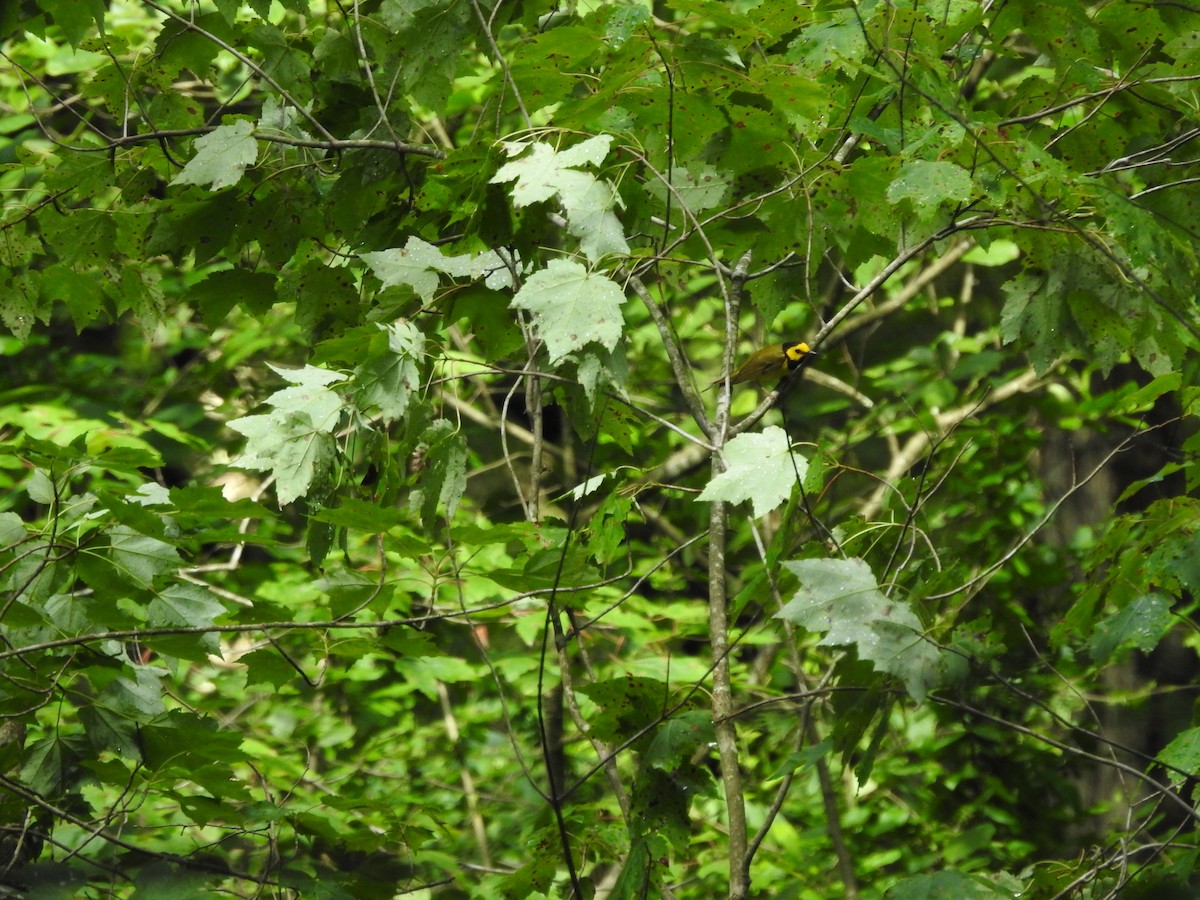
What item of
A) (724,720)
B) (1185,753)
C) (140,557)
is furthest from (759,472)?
(140,557)

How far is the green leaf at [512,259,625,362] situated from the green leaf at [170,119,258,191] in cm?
64

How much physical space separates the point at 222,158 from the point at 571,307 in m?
0.73

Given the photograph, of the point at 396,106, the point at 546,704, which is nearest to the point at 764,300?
the point at 396,106

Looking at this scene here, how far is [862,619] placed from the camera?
1.34 m

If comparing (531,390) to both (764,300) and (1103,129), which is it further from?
(1103,129)

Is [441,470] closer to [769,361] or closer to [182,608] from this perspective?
[182,608]

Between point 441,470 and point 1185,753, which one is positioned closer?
point 441,470

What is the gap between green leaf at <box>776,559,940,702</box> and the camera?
4.30 ft

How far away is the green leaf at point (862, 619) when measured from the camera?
1311 mm

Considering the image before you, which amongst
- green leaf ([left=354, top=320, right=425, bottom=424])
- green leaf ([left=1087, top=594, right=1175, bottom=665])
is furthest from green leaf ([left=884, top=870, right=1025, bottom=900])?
green leaf ([left=354, top=320, right=425, bottom=424])

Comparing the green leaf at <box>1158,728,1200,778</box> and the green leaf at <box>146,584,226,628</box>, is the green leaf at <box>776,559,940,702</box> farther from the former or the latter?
the green leaf at <box>146,584,226,628</box>

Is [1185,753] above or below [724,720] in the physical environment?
below

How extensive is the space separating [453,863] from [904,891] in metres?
2.17

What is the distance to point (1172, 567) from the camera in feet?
6.14
